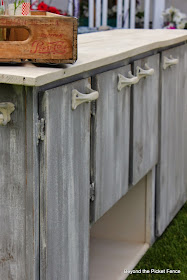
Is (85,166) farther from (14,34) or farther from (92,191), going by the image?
(14,34)

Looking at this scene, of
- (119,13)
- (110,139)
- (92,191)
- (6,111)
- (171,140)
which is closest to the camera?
(6,111)

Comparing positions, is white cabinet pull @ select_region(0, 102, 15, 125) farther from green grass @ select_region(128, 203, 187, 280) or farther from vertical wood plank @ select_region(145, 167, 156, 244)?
A: vertical wood plank @ select_region(145, 167, 156, 244)

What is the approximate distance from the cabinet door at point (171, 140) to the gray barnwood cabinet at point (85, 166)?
1 cm

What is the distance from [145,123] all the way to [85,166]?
0.89 m

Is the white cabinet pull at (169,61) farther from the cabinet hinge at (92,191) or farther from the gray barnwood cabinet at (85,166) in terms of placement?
the cabinet hinge at (92,191)

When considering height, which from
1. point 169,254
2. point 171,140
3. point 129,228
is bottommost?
point 169,254

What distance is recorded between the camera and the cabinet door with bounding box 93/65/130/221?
246cm

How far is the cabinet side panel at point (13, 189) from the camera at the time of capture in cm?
192

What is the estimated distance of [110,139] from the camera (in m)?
2.60

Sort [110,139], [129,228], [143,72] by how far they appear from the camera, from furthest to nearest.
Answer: [129,228]
[143,72]
[110,139]

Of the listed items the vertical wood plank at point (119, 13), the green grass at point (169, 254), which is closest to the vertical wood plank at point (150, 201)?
the green grass at point (169, 254)

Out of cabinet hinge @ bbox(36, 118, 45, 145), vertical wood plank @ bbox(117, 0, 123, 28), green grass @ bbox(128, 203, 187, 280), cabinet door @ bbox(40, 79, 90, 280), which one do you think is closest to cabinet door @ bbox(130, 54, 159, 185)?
green grass @ bbox(128, 203, 187, 280)

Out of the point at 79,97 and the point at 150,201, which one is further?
the point at 150,201

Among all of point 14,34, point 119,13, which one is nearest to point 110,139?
point 14,34
